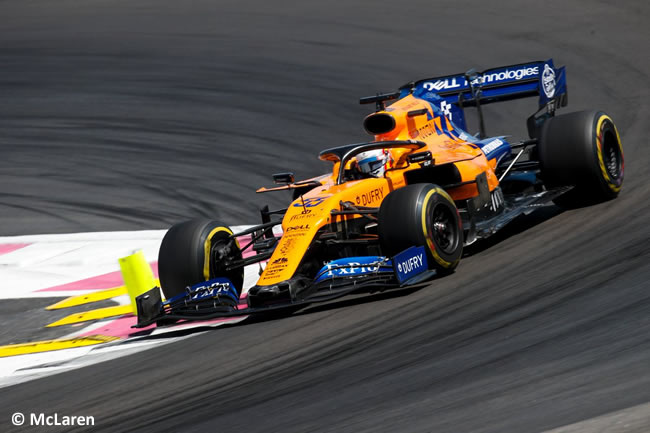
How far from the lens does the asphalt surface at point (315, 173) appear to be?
177 inches

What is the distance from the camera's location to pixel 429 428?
154 inches

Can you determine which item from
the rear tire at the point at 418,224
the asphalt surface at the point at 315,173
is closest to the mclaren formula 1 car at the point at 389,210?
the rear tire at the point at 418,224

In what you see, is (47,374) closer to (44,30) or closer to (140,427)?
(140,427)

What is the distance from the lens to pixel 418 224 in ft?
22.9

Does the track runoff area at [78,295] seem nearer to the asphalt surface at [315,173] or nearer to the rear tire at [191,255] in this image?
the rear tire at [191,255]

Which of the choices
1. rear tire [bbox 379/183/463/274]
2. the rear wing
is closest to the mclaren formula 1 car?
rear tire [bbox 379/183/463/274]

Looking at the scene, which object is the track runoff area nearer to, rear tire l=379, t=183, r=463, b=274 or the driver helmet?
rear tire l=379, t=183, r=463, b=274

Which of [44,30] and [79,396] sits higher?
[44,30]

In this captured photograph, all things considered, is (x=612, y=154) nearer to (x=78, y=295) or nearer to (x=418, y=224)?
(x=418, y=224)

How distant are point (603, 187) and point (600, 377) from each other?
4.80 metres

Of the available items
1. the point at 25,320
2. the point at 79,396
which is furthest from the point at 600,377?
the point at 25,320

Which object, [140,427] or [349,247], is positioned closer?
[140,427]

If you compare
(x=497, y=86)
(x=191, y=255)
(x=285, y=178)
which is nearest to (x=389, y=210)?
(x=285, y=178)

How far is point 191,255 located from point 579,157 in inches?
144
